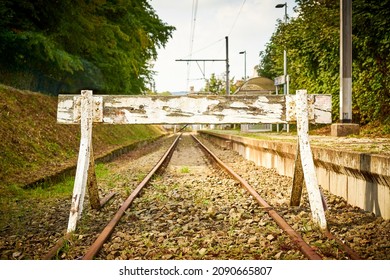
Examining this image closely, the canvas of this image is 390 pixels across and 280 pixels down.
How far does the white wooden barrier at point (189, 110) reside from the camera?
3566 millimetres

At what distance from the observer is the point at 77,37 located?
9922mm

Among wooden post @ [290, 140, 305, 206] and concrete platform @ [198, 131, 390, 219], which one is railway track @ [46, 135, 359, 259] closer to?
wooden post @ [290, 140, 305, 206]

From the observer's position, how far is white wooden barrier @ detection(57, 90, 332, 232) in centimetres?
357

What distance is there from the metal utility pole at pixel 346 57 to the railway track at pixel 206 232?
5101 millimetres

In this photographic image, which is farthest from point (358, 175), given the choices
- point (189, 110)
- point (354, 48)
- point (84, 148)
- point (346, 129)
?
point (354, 48)

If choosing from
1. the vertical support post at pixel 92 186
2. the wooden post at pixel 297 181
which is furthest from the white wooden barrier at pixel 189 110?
the vertical support post at pixel 92 186

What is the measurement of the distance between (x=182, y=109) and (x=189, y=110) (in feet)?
0.23

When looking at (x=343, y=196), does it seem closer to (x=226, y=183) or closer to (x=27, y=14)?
(x=226, y=183)

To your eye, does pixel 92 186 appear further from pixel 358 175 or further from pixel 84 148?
pixel 358 175

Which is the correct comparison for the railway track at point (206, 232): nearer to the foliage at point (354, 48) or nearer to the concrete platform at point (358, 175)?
the concrete platform at point (358, 175)

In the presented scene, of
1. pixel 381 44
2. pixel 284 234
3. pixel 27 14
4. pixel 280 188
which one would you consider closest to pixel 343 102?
pixel 381 44

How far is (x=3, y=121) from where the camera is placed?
696cm

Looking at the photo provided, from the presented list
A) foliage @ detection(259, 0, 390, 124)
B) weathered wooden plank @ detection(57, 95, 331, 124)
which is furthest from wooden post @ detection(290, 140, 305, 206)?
foliage @ detection(259, 0, 390, 124)

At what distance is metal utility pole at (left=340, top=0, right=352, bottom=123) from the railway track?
5.10 m
